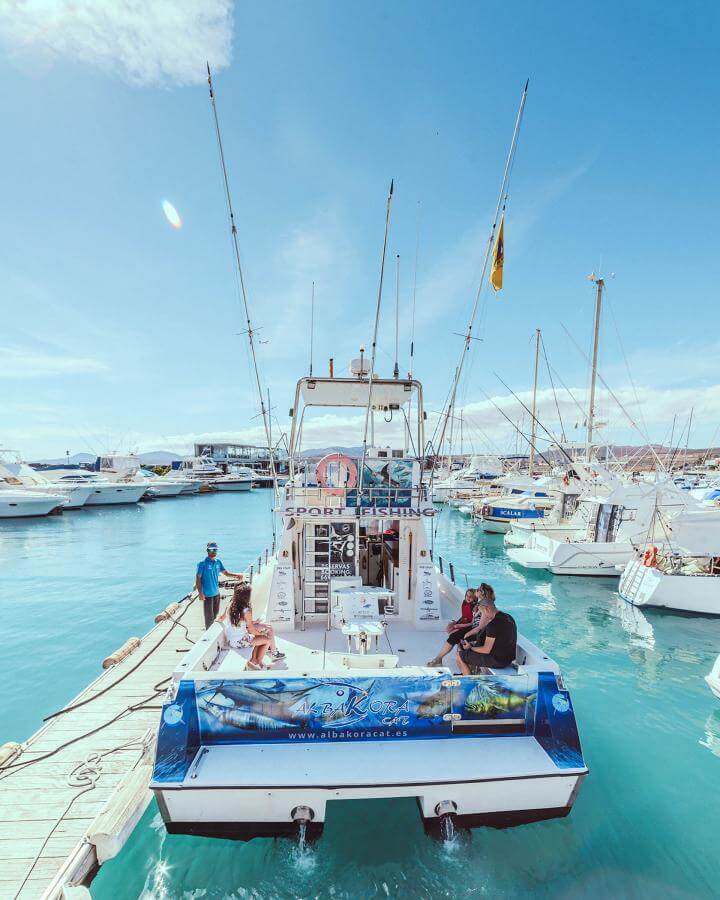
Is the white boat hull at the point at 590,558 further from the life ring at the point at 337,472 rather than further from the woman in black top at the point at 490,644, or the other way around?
the woman in black top at the point at 490,644

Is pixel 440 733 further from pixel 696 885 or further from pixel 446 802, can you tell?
pixel 696 885

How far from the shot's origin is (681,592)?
13.5 meters

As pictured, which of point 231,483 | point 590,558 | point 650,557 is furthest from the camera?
point 231,483

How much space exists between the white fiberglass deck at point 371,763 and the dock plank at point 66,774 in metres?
1.47

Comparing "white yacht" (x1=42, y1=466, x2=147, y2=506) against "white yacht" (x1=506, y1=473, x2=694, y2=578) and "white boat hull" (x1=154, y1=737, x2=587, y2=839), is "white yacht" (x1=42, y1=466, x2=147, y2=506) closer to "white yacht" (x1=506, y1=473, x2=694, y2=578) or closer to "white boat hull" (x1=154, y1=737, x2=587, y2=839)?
"white yacht" (x1=506, y1=473, x2=694, y2=578)

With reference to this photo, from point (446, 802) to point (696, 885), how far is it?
2829 mm

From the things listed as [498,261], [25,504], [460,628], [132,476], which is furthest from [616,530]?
[132,476]

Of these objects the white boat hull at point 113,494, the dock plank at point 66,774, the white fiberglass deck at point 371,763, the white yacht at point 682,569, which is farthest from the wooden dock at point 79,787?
the white boat hull at point 113,494

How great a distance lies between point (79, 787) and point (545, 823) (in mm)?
5181

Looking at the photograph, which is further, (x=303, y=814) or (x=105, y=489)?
(x=105, y=489)

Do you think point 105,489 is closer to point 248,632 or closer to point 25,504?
point 25,504

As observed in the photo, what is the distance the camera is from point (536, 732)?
478 centimetres

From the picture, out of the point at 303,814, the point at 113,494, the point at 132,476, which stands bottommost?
the point at 303,814

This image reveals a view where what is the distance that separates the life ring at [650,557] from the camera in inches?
573
